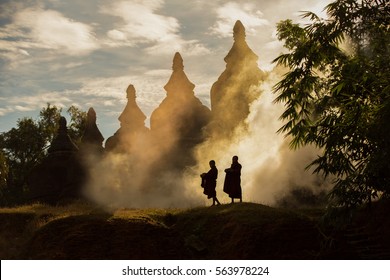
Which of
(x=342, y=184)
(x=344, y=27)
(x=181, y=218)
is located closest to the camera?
(x=342, y=184)

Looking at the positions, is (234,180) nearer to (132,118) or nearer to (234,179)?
(234,179)

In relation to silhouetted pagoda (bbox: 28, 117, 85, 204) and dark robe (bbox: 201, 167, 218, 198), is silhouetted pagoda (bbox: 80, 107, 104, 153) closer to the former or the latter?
silhouetted pagoda (bbox: 28, 117, 85, 204)

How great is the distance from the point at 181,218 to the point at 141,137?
3475 centimetres

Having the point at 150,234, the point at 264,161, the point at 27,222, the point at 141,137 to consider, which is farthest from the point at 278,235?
the point at 141,137

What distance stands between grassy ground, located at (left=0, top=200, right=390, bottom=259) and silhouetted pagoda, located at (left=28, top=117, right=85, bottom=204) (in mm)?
19304

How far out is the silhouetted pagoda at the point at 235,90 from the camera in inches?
1951

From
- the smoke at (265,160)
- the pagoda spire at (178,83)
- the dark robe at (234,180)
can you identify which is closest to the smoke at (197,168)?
the smoke at (265,160)

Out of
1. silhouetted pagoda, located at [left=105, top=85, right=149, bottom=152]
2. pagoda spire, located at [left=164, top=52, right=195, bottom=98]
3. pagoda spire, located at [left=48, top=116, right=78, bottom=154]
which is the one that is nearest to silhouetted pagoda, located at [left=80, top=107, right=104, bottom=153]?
pagoda spire, located at [left=48, top=116, right=78, bottom=154]

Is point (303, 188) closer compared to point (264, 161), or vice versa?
point (303, 188)

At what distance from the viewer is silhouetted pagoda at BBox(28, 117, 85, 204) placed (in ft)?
115

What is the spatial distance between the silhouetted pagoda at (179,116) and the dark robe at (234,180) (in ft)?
95.0

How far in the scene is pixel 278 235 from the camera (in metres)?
13.2

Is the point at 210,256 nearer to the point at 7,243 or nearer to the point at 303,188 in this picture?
the point at 7,243

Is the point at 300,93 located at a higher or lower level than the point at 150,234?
higher
